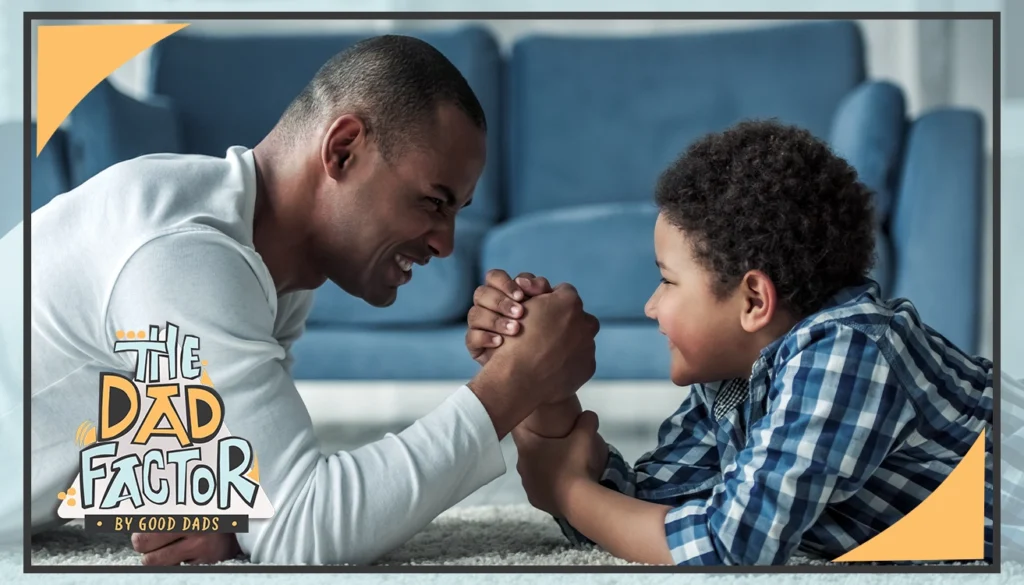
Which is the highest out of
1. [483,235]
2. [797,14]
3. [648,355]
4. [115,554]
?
[797,14]

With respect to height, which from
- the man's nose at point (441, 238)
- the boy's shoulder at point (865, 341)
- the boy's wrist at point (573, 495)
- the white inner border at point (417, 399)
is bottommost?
the boy's wrist at point (573, 495)

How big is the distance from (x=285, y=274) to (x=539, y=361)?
A: 20 cm

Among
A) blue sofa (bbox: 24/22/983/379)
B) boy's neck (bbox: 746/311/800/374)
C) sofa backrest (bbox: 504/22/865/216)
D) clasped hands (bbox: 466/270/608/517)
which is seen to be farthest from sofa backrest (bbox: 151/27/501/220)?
boy's neck (bbox: 746/311/800/374)

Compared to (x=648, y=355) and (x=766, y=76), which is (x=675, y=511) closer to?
(x=648, y=355)

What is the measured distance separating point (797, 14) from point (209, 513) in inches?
18.4

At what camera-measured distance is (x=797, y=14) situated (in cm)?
68

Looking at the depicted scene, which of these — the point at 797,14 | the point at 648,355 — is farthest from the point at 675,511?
the point at 648,355

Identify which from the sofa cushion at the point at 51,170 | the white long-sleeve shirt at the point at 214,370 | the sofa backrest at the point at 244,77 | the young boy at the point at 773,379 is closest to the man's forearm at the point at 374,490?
the white long-sleeve shirt at the point at 214,370

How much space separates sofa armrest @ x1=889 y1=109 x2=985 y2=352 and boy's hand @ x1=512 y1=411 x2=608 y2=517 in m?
0.31

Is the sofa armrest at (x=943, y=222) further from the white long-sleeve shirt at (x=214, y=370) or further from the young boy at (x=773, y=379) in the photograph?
the white long-sleeve shirt at (x=214, y=370)

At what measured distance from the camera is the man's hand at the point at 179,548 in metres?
0.67

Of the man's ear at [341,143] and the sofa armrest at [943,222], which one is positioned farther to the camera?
the sofa armrest at [943,222]

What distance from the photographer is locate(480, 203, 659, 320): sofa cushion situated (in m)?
1.14

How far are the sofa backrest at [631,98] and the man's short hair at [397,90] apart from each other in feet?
1.31
